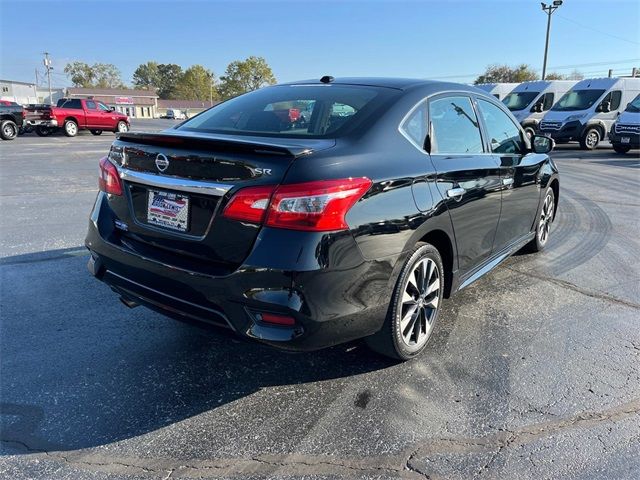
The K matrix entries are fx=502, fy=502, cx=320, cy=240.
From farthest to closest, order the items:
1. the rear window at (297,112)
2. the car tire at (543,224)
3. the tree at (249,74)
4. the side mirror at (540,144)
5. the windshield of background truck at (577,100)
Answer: the tree at (249,74), the windshield of background truck at (577,100), the car tire at (543,224), the side mirror at (540,144), the rear window at (297,112)

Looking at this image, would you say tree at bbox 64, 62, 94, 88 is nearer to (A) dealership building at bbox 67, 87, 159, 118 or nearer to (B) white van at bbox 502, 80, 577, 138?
(A) dealership building at bbox 67, 87, 159, 118

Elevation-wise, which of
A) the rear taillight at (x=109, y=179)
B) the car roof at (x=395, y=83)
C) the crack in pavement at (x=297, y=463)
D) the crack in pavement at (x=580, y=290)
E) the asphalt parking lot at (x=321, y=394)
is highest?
the car roof at (x=395, y=83)

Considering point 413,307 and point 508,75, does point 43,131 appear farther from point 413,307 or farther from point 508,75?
point 508,75

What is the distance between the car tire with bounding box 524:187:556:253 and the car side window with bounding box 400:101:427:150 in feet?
8.28

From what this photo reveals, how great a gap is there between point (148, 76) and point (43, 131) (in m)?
129

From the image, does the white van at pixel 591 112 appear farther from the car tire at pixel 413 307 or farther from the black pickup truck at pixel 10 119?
the black pickup truck at pixel 10 119

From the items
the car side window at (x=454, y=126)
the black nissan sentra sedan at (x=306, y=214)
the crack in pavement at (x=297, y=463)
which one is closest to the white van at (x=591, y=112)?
the car side window at (x=454, y=126)

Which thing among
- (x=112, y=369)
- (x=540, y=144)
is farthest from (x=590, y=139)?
(x=112, y=369)

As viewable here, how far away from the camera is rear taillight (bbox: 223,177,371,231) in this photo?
91.8 inches

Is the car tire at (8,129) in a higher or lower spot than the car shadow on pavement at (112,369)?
higher

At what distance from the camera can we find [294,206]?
2.33 metres

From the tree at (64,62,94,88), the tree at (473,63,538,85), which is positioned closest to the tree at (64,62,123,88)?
the tree at (64,62,94,88)

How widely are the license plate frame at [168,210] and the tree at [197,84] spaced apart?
122 m

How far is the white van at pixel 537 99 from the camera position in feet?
68.3
